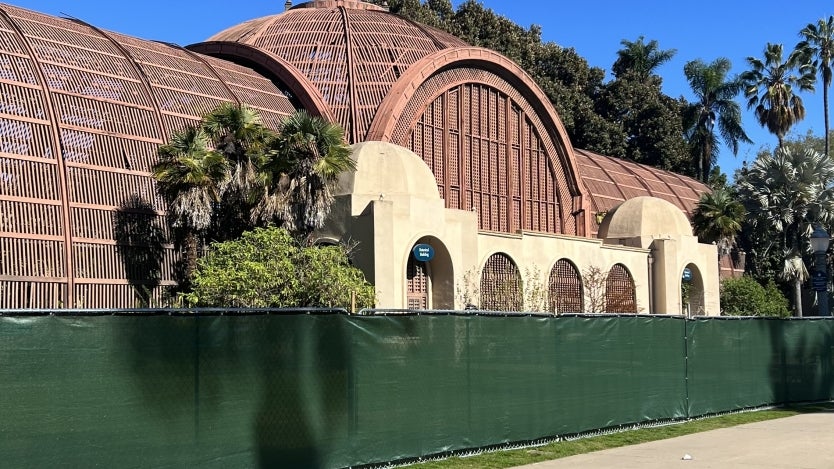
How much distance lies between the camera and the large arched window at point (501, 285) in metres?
32.0

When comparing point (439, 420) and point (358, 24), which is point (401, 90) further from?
point (439, 420)

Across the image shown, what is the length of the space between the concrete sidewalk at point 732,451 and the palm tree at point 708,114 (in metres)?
64.2

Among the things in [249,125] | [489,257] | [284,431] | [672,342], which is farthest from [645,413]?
[489,257]

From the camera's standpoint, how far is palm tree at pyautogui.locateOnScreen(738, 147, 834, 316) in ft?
171

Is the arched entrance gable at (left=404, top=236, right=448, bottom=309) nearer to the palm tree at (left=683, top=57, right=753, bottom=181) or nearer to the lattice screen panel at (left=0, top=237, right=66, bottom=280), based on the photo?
the lattice screen panel at (left=0, top=237, right=66, bottom=280)

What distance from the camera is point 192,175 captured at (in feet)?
81.1

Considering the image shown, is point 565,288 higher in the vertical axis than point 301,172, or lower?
lower

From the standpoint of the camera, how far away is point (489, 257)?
32500 mm

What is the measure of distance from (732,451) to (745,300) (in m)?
32.6

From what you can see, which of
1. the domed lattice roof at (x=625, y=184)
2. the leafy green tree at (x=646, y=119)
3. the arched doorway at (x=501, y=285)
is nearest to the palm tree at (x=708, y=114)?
the leafy green tree at (x=646, y=119)

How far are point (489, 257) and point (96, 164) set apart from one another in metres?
Result: 12.0

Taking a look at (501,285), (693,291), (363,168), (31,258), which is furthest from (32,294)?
(693,291)

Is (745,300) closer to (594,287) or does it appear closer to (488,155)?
(594,287)

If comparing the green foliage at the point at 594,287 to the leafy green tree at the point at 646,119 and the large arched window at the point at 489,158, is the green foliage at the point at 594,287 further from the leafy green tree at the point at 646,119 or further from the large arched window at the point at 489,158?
the leafy green tree at the point at 646,119
